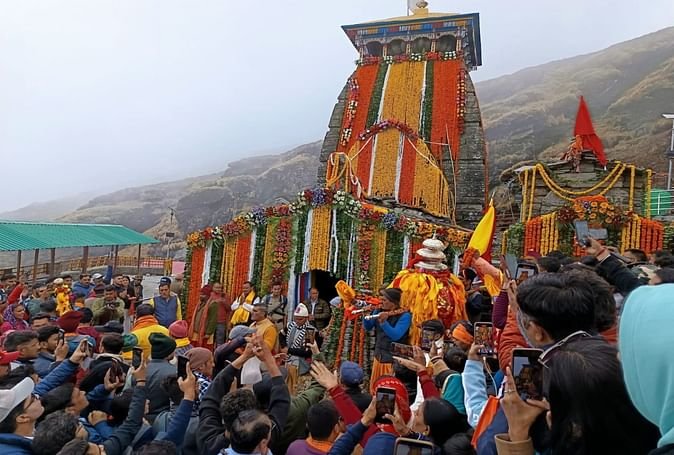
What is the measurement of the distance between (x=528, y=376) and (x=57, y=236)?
19197 mm

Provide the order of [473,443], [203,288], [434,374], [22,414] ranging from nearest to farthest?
[473,443] < [22,414] < [434,374] < [203,288]

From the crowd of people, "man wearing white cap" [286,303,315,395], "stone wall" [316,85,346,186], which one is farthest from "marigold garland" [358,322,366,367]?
"stone wall" [316,85,346,186]

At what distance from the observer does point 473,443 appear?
206cm

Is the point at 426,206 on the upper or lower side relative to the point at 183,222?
upper

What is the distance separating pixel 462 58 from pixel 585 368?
17.5m

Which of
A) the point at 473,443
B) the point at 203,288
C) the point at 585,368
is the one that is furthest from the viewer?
the point at 203,288

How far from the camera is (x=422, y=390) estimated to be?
2920 mm

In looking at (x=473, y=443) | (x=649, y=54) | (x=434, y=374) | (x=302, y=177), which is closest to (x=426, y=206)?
(x=434, y=374)

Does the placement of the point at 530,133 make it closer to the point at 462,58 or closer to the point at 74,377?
the point at 462,58

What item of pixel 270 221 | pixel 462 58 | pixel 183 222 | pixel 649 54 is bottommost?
pixel 183 222

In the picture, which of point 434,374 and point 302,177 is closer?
point 434,374

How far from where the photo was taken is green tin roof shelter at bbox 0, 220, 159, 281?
14.8 m

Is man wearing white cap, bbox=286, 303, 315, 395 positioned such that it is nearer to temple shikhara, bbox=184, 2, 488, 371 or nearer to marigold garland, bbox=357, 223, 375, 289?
temple shikhara, bbox=184, 2, 488, 371

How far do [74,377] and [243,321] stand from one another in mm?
4719
